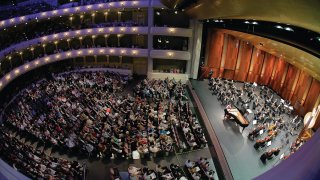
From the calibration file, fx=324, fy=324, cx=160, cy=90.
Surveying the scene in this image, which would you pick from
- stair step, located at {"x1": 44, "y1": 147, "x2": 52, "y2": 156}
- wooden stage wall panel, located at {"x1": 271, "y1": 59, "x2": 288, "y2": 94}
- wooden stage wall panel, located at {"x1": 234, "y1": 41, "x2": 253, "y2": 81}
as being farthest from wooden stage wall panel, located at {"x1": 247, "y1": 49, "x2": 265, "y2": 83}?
stair step, located at {"x1": 44, "y1": 147, "x2": 52, "y2": 156}

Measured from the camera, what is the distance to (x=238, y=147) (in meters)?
18.5

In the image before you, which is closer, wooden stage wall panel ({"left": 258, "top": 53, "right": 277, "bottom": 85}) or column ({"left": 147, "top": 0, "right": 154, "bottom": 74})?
wooden stage wall panel ({"left": 258, "top": 53, "right": 277, "bottom": 85})

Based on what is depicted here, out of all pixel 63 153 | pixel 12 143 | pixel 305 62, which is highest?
pixel 305 62

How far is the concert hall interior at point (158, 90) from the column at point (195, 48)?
95 mm

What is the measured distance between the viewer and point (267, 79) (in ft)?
89.7

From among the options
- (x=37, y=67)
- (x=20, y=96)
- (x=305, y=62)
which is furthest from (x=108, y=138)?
(x=37, y=67)

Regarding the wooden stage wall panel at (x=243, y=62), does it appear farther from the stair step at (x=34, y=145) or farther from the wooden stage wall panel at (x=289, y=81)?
the stair step at (x=34, y=145)

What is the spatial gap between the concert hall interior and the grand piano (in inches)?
3.6

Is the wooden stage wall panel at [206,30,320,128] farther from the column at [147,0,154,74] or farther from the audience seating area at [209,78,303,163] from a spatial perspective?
the column at [147,0,154,74]

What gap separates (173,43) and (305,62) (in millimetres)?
15829

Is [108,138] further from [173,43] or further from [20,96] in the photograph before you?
[173,43]

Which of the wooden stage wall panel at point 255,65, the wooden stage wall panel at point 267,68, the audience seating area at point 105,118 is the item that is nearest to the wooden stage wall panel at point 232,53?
the wooden stage wall panel at point 255,65

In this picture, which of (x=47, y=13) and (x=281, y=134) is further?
(x=47, y=13)

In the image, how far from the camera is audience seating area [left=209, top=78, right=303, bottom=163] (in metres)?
18.4
